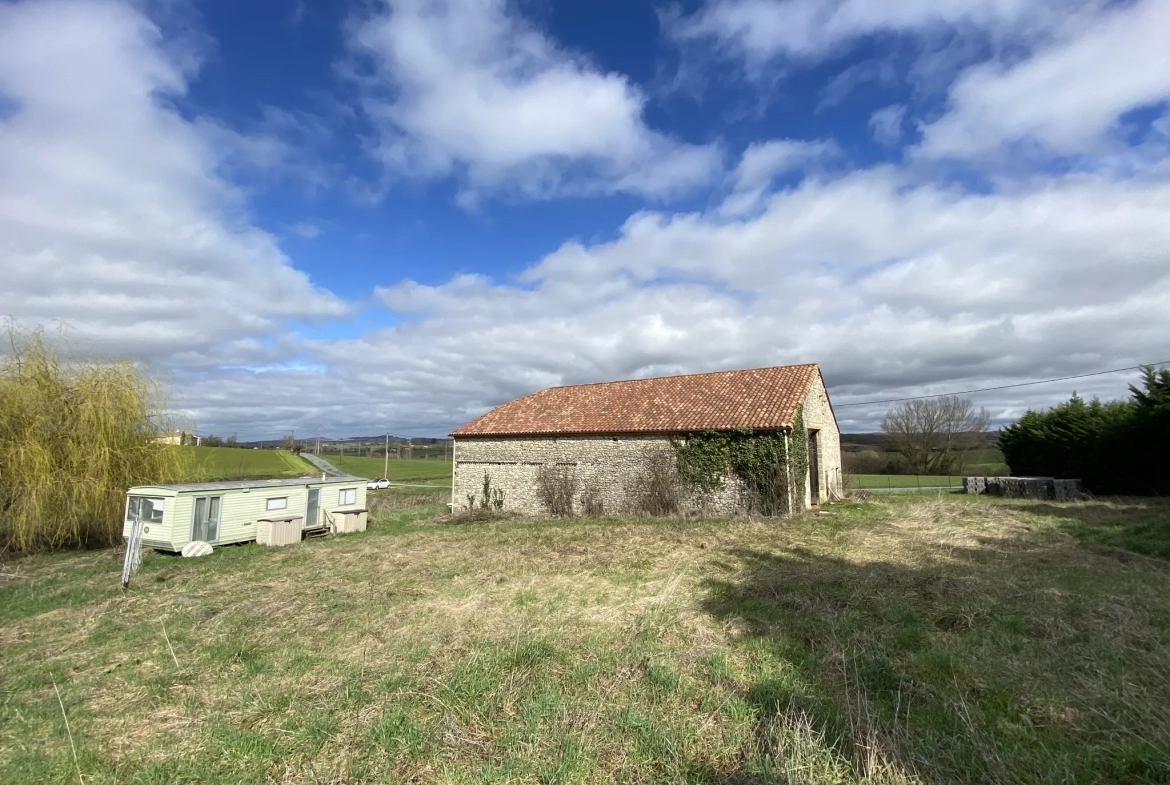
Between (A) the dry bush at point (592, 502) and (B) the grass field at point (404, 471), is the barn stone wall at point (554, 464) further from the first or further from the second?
(B) the grass field at point (404, 471)

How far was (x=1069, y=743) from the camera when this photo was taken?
3896 mm

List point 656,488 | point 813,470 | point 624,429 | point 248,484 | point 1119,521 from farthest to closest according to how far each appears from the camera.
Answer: point 813,470, point 624,429, point 656,488, point 248,484, point 1119,521

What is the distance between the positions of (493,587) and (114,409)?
14.9 m

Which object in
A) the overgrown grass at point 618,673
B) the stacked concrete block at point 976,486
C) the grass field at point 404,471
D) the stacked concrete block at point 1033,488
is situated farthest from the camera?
the grass field at point 404,471

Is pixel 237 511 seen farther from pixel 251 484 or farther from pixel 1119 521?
pixel 1119 521

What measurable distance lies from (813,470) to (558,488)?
32.1 ft

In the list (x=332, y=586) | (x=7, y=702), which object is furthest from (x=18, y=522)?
(x=7, y=702)

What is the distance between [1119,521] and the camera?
14.5 m

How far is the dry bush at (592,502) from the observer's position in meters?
21.0

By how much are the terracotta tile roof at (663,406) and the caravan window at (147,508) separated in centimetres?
1163

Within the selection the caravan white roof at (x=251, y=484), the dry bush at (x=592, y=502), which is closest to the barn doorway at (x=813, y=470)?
the dry bush at (x=592, y=502)

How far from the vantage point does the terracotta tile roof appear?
19.3 metres

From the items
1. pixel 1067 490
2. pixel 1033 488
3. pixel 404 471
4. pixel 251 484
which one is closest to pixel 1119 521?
pixel 1067 490

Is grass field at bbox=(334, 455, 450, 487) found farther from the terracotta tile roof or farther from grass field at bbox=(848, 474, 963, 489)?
grass field at bbox=(848, 474, 963, 489)
